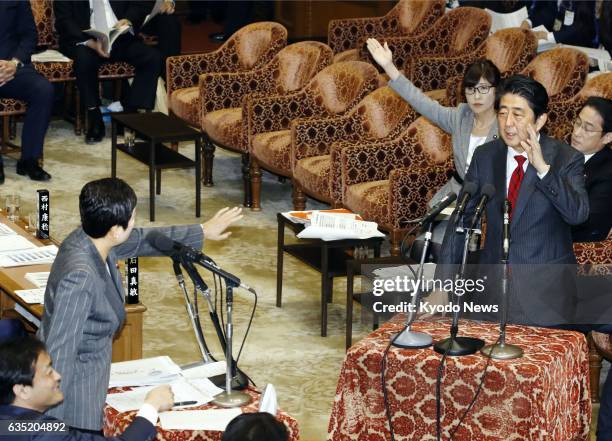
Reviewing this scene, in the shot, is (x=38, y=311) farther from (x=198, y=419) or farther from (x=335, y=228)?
(x=335, y=228)

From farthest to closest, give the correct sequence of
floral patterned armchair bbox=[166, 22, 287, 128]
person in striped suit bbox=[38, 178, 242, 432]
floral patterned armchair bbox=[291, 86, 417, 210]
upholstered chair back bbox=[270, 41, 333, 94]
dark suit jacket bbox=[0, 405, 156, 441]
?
1. floral patterned armchair bbox=[166, 22, 287, 128]
2. upholstered chair back bbox=[270, 41, 333, 94]
3. floral patterned armchair bbox=[291, 86, 417, 210]
4. person in striped suit bbox=[38, 178, 242, 432]
5. dark suit jacket bbox=[0, 405, 156, 441]

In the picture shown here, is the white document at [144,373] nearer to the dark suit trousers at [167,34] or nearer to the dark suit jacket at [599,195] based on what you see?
the dark suit jacket at [599,195]

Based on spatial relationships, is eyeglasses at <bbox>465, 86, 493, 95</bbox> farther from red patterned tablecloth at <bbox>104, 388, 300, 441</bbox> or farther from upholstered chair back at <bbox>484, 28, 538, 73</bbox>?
red patterned tablecloth at <bbox>104, 388, 300, 441</bbox>

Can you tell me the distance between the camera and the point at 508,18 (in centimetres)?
1052

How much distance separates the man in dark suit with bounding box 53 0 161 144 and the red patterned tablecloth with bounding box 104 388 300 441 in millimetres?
6337

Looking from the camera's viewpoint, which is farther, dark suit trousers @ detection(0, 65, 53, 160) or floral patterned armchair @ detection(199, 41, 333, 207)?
dark suit trousers @ detection(0, 65, 53, 160)

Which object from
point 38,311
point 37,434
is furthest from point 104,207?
point 38,311

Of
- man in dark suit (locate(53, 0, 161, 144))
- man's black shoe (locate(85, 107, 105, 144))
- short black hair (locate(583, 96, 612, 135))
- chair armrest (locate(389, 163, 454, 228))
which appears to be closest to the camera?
short black hair (locate(583, 96, 612, 135))

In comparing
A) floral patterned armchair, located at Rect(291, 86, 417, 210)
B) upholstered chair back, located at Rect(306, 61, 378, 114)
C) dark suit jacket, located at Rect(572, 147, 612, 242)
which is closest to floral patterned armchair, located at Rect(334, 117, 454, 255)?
floral patterned armchair, located at Rect(291, 86, 417, 210)

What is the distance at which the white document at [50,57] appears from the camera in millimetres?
10250

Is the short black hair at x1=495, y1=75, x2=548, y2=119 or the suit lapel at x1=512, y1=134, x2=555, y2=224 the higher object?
the short black hair at x1=495, y1=75, x2=548, y2=119

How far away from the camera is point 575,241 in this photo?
6105 millimetres

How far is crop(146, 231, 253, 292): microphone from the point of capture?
383 centimetres

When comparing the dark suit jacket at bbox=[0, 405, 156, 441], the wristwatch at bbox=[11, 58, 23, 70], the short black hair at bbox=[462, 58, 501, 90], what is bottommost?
the dark suit jacket at bbox=[0, 405, 156, 441]
